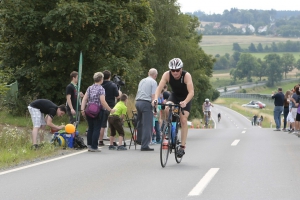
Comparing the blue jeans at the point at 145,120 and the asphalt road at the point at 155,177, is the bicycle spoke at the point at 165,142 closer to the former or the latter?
the asphalt road at the point at 155,177

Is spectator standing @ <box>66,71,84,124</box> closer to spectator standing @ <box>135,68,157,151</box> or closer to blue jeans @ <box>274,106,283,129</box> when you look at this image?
spectator standing @ <box>135,68,157,151</box>

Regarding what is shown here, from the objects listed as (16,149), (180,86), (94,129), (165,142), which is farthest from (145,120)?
(165,142)

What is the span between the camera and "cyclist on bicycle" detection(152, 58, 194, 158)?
1195 centimetres

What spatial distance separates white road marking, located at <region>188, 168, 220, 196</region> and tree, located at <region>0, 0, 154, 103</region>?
12.8 meters

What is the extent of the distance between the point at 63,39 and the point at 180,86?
45.1 ft

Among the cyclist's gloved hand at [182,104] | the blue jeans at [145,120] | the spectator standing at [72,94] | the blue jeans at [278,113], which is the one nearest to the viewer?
the cyclist's gloved hand at [182,104]

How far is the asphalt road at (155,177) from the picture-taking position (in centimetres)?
881

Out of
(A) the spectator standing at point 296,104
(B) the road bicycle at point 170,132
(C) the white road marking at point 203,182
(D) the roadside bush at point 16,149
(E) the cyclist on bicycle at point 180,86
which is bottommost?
(A) the spectator standing at point 296,104

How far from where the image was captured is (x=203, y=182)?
997cm

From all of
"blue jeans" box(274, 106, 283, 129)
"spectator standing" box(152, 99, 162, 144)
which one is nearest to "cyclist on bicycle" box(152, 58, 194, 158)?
"spectator standing" box(152, 99, 162, 144)

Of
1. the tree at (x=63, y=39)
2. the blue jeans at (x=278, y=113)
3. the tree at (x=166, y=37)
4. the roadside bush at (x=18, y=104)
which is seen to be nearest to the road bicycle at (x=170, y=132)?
the tree at (x=63, y=39)

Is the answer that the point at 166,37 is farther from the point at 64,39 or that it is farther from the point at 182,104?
the point at 182,104

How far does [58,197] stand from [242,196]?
2.35 m

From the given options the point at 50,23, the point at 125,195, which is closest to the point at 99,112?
the point at 125,195
